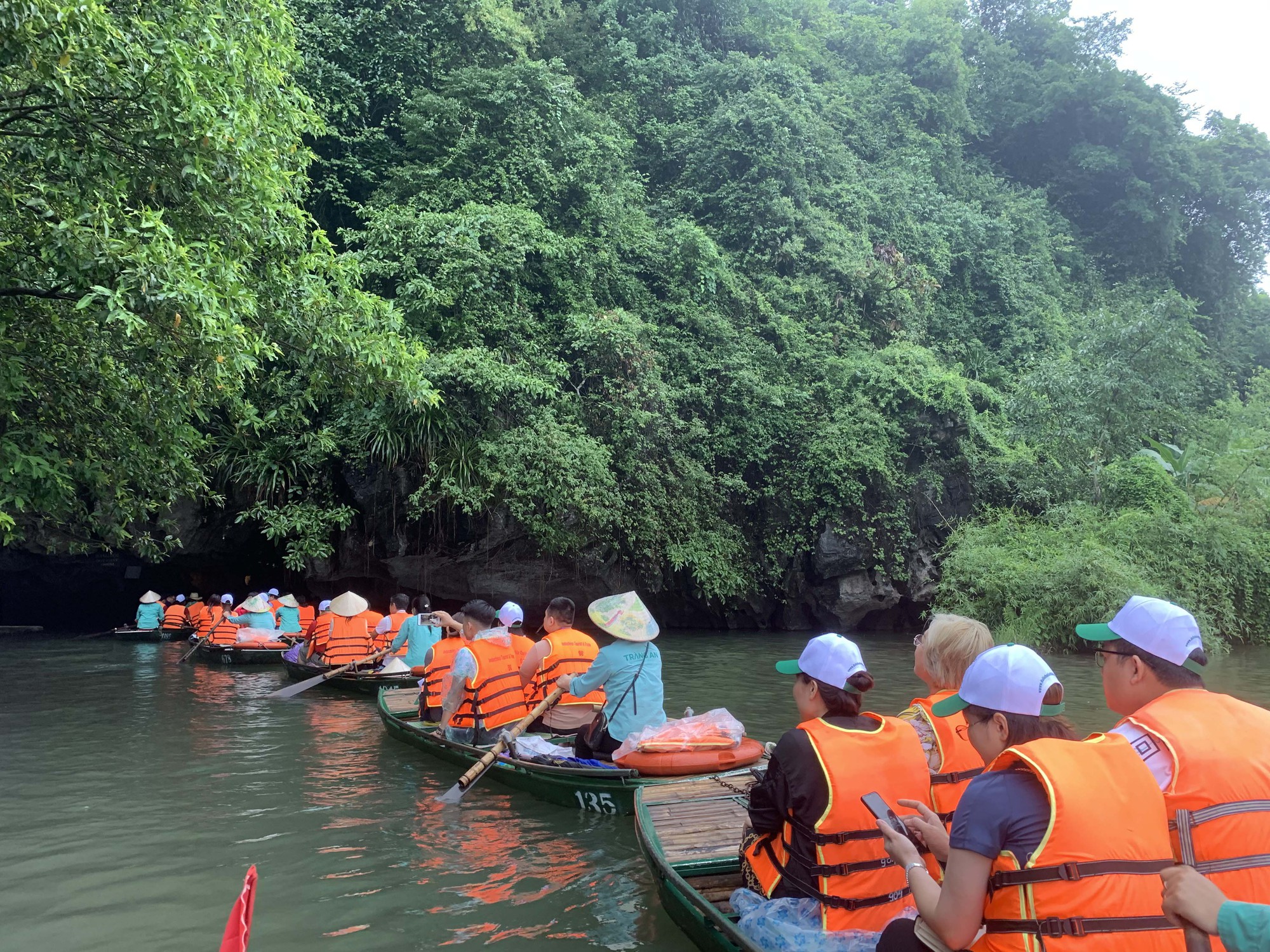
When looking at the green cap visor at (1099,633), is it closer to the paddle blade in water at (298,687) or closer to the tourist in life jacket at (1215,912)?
the tourist in life jacket at (1215,912)

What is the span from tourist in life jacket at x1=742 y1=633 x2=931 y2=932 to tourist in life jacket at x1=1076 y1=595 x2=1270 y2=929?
926 mm

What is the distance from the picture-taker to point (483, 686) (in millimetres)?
7758

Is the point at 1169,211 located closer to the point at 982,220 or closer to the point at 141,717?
the point at 982,220

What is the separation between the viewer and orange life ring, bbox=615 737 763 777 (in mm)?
6055

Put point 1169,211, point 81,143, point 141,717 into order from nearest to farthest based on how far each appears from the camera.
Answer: point 81,143 → point 141,717 → point 1169,211

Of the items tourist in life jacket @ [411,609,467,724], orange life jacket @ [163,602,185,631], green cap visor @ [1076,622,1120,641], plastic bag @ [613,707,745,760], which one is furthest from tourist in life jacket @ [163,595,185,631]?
green cap visor @ [1076,622,1120,641]

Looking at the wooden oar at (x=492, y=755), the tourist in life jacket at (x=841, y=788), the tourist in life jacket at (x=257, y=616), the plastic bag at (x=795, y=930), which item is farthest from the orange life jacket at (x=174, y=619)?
the tourist in life jacket at (x=841, y=788)

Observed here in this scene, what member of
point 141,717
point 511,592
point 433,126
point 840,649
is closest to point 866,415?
point 511,592

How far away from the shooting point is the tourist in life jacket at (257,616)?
16672mm

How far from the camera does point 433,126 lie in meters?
17.9

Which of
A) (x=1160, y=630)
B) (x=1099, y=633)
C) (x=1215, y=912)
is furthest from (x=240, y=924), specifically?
(x=1160, y=630)

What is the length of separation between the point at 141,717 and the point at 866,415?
14.6 m

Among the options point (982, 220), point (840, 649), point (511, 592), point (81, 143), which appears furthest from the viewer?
point (982, 220)

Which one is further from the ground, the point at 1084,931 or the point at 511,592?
the point at 1084,931
